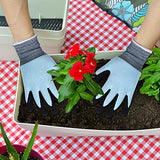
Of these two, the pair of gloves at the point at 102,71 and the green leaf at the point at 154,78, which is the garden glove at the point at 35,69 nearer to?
the pair of gloves at the point at 102,71

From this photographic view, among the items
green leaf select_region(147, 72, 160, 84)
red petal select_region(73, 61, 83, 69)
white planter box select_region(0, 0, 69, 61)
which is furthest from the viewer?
white planter box select_region(0, 0, 69, 61)

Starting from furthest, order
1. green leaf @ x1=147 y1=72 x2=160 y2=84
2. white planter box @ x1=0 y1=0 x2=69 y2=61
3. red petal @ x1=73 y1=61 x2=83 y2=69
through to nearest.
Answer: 1. white planter box @ x1=0 y1=0 x2=69 y2=61
2. green leaf @ x1=147 y1=72 x2=160 y2=84
3. red petal @ x1=73 y1=61 x2=83 y2=69

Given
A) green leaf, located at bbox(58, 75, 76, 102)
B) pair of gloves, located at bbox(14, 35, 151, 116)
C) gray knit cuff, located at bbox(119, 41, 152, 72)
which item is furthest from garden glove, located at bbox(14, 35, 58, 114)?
gray knit cuff, located at bbox(119, 41, 152, 72)

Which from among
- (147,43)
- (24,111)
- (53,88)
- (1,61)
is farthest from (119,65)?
(1,61)

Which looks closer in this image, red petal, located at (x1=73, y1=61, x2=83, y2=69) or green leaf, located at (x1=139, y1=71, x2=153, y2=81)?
red petal, located at (x1=73, y1=61, x2=83, y2=69)

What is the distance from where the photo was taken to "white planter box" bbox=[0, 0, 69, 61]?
36.3 inches

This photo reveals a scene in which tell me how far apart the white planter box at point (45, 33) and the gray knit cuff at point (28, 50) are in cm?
4

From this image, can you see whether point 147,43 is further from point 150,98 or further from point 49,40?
point 49,40

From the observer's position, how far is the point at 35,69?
906mm

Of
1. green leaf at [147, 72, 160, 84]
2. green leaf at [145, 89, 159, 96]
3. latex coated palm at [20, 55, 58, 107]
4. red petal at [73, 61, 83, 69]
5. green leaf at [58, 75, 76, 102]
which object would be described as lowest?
latex coated palm at [20, 55, 58, 107]

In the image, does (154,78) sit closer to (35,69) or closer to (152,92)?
(152,92)

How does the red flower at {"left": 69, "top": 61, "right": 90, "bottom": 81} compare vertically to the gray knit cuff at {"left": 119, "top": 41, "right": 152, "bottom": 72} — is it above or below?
above

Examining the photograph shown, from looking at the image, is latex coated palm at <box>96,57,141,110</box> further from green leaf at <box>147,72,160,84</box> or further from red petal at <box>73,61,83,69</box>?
red petal at <box>73,61,83,69</box>

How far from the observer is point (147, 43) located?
902 millimetres
